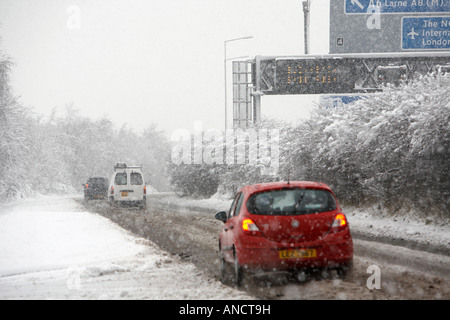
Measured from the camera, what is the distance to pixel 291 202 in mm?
7426

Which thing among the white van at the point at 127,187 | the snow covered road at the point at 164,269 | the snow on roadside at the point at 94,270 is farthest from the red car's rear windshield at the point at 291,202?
the white van at the point at 127,187

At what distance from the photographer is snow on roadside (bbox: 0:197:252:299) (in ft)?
23.4

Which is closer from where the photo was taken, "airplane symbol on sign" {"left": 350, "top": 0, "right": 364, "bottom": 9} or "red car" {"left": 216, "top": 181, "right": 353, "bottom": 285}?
"red car" {"left": 216, "top": 181, "right": 353, "bottom": 285}

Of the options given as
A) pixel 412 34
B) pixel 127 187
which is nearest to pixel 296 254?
pixel 127 187

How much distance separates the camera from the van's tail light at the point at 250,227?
714 cm

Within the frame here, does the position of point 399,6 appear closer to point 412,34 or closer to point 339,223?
point 412,34

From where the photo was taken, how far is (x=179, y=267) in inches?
364

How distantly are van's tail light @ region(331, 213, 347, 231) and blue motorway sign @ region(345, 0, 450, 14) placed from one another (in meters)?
20.5

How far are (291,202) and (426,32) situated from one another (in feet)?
69.7

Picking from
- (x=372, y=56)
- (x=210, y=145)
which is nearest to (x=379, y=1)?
(x=372, y=56)

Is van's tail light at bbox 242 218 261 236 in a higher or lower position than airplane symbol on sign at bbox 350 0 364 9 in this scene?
lower

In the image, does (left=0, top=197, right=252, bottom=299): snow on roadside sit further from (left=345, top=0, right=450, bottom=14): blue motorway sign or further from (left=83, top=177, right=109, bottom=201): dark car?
(left=83, top=177, right=109, bottom=201): dark car

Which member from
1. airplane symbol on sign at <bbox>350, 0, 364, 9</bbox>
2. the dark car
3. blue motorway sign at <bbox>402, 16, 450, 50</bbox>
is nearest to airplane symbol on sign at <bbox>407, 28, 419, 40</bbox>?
blue motorway sign at <bbox>402, 16, 450, 50</bbox>

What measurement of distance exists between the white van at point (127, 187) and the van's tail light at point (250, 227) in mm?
20700
